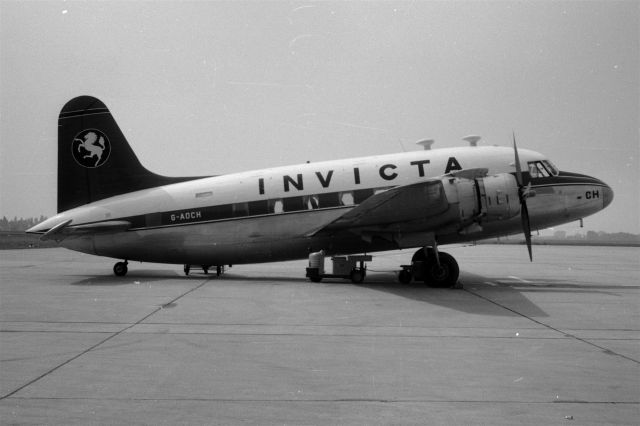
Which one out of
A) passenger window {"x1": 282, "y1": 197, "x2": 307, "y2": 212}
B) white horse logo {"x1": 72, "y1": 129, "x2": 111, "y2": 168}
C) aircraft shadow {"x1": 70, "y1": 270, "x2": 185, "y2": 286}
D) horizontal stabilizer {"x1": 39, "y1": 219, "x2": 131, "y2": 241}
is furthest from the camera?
white horse logo {"x1": 72, "y1": 129, "x2": 111, "y2": 168}

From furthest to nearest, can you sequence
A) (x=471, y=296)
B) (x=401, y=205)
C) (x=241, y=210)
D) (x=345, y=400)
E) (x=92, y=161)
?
(x=92, y=161), (x=241, y=210), (x=401, y=205), (x=471, y=296), (x=345, y=400)

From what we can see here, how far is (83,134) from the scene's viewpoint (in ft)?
56.6

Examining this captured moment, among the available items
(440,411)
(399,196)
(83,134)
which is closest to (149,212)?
(83,134)

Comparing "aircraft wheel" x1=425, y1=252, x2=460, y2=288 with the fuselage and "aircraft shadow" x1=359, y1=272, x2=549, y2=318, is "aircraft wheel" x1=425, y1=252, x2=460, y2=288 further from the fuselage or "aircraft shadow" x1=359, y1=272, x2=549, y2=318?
the fuselage

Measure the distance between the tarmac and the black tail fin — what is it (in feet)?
16.6

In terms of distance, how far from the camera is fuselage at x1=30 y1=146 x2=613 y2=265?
1612 centimetres

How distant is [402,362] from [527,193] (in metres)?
9.58

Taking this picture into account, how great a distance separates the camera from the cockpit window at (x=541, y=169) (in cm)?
1618

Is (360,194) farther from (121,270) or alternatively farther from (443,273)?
(121,270)

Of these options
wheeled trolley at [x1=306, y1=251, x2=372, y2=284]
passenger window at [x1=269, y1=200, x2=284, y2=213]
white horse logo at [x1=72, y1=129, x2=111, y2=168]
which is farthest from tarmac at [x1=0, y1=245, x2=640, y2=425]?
white horse logo at [x1=72, y1=129, x2=111, y2=168]

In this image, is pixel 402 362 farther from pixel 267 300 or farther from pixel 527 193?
pixel 527 193

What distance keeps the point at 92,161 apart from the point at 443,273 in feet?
39.3

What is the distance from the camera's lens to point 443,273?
1480 cm

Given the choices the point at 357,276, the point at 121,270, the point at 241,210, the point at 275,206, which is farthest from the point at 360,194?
the point at 121,270
